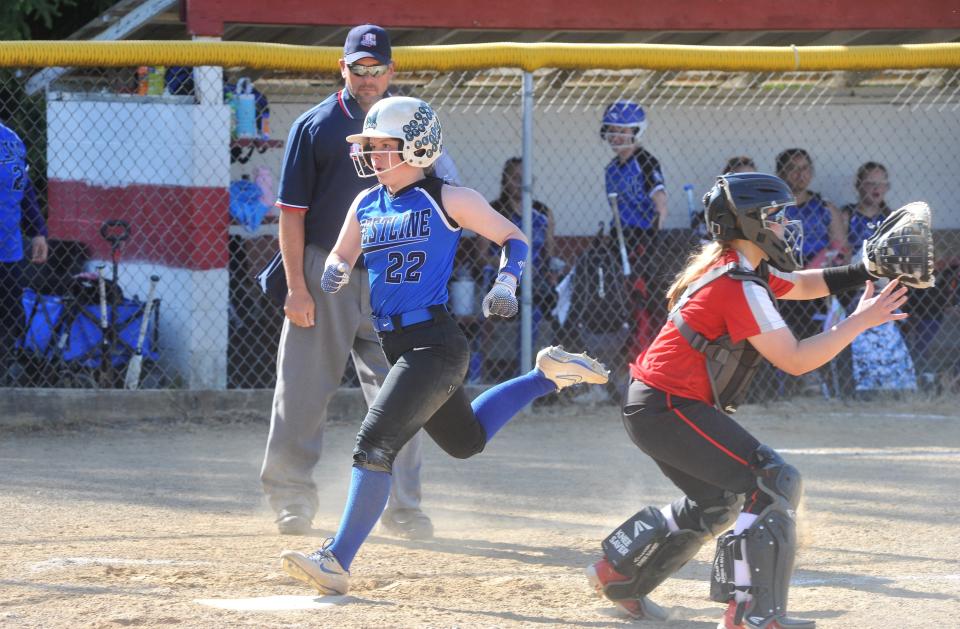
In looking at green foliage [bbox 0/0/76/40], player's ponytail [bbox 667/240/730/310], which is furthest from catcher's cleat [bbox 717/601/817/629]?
green foliage [bbox 0/0/76/40]

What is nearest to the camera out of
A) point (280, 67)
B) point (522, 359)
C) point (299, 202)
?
point (299, 202)

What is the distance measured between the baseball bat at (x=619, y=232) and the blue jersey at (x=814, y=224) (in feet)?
4.51

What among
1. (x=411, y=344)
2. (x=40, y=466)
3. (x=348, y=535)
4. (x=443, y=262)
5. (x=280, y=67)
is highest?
(x=280, y=67)

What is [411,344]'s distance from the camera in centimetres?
429

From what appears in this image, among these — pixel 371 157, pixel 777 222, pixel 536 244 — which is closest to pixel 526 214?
pixel 536 244

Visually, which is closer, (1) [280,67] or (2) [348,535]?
(2) [348,535]

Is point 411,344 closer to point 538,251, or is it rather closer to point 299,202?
point 299,202

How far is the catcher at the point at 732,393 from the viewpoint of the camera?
3.67 metres

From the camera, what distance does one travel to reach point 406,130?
169 inches

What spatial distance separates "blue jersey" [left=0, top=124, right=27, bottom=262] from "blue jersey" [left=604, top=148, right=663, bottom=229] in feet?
12.5

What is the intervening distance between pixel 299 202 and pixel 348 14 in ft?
13.7

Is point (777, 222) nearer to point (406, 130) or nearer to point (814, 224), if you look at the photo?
point (406, 130)

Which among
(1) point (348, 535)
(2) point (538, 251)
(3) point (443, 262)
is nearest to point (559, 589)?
(1) point (348, 535)

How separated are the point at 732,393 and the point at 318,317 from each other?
2000mm
